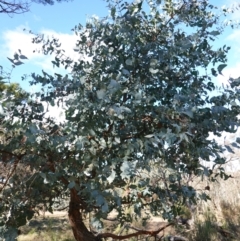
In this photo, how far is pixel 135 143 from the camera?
63.7 inches

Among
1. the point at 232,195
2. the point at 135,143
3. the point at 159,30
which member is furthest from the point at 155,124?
the point at 232,195

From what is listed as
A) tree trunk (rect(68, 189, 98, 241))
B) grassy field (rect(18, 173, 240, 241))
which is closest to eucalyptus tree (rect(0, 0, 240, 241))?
tree trunk (rect(68, 189, 98, 241))

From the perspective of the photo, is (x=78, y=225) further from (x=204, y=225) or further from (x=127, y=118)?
(x=204, y=225)

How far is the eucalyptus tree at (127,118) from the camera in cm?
158

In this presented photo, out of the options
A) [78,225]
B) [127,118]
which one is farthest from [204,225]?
[127,118]

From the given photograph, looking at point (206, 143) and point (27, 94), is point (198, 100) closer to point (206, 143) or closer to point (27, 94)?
point (206, 143)

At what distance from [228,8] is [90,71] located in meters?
1.08

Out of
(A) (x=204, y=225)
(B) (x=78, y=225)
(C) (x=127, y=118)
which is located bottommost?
(A) (x=204, y=225)

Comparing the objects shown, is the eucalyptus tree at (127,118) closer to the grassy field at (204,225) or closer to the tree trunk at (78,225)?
the tree trunk at (78,225)

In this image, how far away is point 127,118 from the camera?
1.77m

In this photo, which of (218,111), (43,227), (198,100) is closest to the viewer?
(218,111)

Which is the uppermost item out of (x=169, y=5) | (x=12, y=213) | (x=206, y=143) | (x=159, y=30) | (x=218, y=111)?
(x=169, y=5)

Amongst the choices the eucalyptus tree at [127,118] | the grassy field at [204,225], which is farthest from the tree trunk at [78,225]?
the grassy field at [204,225]

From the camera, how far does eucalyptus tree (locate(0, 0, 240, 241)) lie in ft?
5.20
